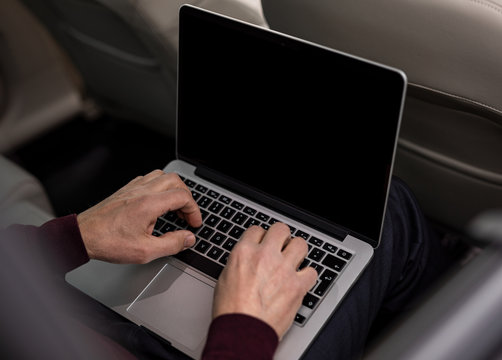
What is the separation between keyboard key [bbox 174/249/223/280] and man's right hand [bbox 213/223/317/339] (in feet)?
0.33

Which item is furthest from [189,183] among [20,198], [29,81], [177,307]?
[29,81]

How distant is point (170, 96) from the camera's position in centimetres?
138

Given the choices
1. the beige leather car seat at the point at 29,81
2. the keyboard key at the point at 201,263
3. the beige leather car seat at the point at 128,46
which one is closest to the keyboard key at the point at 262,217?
the keyboard key at the point at 201,263

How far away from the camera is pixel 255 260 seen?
28.3 inches

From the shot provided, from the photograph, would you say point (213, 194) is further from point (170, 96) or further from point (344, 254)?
point (170, 96)

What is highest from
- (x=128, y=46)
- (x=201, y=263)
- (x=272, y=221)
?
(x=128, y=46)

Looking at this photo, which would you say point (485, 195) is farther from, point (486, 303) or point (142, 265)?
point (486, 303)

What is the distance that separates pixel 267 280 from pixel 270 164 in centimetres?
23

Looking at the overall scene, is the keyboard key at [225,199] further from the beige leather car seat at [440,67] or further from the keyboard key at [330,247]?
the beige leather car seat at [440,67]

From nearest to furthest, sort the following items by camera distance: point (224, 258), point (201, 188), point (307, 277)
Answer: point (307, 277), point (224, 258), point (201, 188)

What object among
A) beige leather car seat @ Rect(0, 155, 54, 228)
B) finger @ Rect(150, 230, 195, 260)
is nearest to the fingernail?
finger @ Rect(150, 230, 195, 260)

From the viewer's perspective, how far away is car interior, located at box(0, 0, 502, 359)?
0.83m

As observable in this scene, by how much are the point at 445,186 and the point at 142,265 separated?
61 cm

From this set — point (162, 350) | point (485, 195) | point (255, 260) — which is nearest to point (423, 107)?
point (485, 195)
